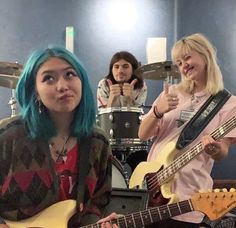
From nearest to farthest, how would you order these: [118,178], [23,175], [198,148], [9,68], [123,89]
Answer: [23,175]
[198,148]
[118,178]
[9,68]
[123,89]

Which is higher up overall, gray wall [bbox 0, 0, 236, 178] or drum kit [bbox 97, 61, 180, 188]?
gray wall [bbox 0, 0, 236, 178]

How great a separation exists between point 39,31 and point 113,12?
83cm

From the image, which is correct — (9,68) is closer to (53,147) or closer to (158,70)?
(158,70)

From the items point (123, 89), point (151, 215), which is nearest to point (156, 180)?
point (151, 215)

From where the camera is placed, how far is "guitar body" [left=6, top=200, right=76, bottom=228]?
5.16 ft

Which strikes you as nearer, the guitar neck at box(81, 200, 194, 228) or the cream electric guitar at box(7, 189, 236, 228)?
the cream electric guitar at box(7, 189, 236, 228)

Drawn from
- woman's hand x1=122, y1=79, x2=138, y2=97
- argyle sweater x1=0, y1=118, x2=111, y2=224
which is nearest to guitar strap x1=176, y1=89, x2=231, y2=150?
argyle sweater x1=0, y1=118, x2=111, y2=224

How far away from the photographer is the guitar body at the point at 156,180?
7.32ft

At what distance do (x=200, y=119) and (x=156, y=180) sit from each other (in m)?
0.39

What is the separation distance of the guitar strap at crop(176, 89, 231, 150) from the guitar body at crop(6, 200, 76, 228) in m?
0.83

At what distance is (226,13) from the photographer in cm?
471

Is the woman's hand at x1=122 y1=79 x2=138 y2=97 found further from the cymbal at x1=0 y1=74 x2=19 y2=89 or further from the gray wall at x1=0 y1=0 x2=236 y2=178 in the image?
the gray wall at x1=0 y1=0 x2=236 y2=178

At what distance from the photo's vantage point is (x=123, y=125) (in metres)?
3.60

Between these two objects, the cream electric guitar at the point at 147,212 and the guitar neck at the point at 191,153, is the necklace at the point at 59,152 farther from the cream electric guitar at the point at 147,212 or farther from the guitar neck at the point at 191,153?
the guitar neck at the point at 191,153
